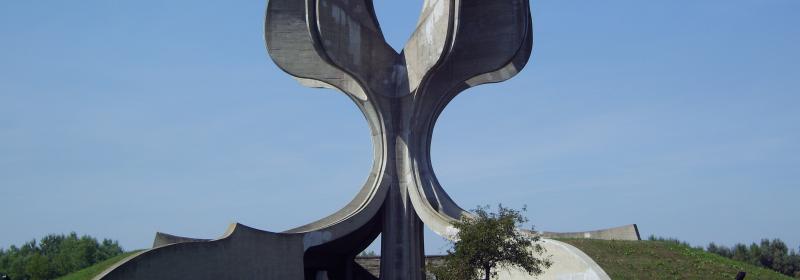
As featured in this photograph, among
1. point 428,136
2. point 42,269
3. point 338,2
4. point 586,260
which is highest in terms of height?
point 338,2

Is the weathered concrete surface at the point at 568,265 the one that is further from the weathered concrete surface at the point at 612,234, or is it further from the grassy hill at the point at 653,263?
the weathered concrete surface at the point at 612,234

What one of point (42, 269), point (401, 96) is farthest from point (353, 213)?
point (42, 269)

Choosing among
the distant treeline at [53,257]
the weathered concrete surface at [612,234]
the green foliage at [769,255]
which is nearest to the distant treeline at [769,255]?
the green foliage at [769,255]

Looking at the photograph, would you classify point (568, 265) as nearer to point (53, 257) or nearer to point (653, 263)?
point (653, 263)

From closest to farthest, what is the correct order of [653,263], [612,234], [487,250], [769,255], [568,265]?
1. [487,250]
2. [568,265]
3. [653,263]
4. [612,234]
5. [769,255]

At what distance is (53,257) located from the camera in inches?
1442

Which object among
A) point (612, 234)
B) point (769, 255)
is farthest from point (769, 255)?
point (612, 234)

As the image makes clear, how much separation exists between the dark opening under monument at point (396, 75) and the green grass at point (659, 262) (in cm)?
445

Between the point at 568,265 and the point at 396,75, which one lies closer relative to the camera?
the point at 568,265

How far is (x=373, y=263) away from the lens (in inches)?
1057

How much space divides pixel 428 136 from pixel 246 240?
655 cm

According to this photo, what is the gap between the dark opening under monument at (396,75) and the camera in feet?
73.2

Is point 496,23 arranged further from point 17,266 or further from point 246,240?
point 17,266

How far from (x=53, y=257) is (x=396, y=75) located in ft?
66.6
